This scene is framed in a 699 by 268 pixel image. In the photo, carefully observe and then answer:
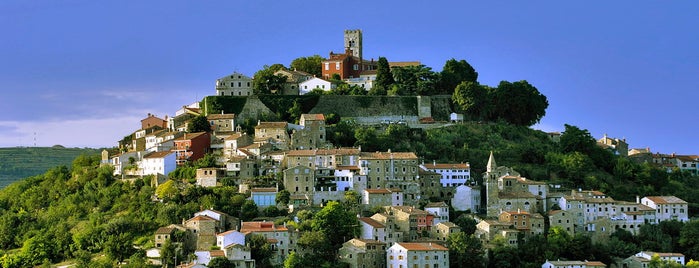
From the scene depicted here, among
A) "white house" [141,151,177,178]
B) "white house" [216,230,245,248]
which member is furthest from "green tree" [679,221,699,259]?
"white house" [141,151,177,178]

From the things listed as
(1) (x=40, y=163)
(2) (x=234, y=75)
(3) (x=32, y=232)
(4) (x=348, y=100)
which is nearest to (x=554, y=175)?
(4) (x=348, y=100)

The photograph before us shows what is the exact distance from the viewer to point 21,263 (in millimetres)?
60781

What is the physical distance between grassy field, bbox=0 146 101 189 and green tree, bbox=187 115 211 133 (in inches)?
1096

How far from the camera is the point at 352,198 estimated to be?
2425 inches

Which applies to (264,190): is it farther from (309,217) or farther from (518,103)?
(518,103)

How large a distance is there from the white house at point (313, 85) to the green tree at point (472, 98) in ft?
30.6

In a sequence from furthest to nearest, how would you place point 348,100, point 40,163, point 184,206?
point 40,163 → point 348,100 → point 184,206

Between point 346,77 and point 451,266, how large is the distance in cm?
3080

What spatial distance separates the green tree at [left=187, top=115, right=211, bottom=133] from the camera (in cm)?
7125

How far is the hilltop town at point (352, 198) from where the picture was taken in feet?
185

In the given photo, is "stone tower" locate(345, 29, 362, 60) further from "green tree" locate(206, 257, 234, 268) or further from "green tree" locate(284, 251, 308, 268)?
"green tree" locate(206, 257, 234, 268)

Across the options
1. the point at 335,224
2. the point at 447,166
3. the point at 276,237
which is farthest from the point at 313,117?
the point at 276,237

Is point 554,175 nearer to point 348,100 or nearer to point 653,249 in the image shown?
point 653,249

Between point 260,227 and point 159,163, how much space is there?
1230 cm
